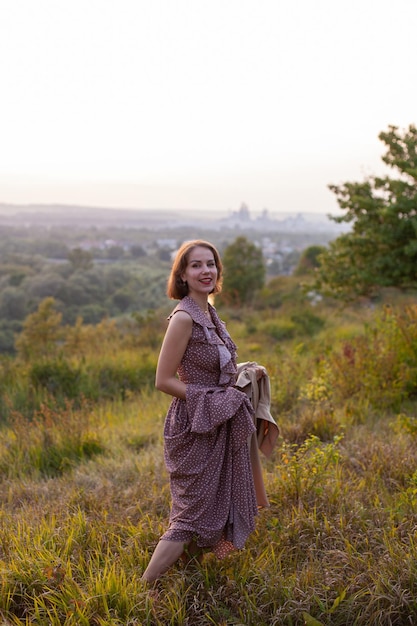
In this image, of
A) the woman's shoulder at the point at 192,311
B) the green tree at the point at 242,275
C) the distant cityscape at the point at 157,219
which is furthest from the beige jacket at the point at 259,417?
the distant cityscape at the point at 157,219

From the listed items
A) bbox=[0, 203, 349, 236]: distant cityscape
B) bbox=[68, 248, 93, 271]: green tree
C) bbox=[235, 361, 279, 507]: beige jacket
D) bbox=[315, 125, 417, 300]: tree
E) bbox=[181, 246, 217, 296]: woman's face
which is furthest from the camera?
bbox=[0, 203, 349, 236]: distant cityscape

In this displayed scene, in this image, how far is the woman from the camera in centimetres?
307

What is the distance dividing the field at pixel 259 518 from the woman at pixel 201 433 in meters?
0.21

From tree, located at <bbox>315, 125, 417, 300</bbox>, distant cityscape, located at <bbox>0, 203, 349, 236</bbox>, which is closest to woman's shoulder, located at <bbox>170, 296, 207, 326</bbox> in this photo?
tree, located at <bbox>315, 125, 417, 300</bbox>

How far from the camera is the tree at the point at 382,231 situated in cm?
760

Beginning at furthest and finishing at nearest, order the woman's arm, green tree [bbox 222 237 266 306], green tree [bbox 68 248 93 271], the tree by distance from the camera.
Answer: green tree [bbox 68 248 93 271] → green tree [bbox 222 237 266 306] → the tree → the woman's arm

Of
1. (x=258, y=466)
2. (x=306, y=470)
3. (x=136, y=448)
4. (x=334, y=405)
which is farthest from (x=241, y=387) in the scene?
(x=334, y=405)

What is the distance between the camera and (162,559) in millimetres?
3068

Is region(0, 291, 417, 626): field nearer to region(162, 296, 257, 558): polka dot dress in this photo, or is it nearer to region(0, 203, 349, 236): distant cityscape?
region(162, 296, 257, 558): polka dot dress

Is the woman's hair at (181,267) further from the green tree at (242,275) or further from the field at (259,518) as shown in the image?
the green tree at (242,275)

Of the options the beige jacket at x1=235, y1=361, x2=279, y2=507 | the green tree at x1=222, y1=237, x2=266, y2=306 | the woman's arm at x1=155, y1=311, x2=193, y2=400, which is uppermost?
the woman's arm at x1=155, y1=311, x2=193, y2=400

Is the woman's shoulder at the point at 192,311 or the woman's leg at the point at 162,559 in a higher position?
the woman's shoulder at the point at 192,311

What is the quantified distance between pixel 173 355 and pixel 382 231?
5462mm

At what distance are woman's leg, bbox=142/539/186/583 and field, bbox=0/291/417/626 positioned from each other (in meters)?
0.07
